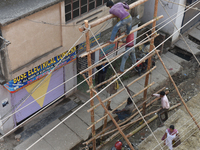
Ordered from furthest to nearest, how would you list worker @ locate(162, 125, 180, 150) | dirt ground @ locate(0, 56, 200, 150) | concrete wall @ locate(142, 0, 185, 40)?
concrete wall @ locate(142, 0, 185, 40) < dirt ground @ locate(0, 56, 200, 150) < worker @ locate(162, 125, 180, 150)

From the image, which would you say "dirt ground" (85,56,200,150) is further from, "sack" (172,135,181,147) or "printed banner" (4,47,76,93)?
"printed banner" (4,47,76,93)

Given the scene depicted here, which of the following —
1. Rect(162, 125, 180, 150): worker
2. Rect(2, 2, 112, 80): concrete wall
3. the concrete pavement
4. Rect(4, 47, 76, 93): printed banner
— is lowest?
the concrete pavement

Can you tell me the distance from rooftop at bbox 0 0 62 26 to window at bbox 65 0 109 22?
37.7 inches

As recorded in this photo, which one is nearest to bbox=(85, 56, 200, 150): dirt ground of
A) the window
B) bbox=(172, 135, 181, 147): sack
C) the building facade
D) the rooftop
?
bbox=(172, 135, 181, 147): sack

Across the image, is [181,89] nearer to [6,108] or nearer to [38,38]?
[38,38]

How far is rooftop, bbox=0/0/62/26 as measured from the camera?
8.98 metres

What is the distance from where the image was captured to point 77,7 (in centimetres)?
1135

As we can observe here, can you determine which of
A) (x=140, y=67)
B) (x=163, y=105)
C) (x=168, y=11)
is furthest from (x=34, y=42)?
(x=168, y=11)

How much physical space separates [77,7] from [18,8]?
8.66 ft

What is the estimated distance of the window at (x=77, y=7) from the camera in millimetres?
11031

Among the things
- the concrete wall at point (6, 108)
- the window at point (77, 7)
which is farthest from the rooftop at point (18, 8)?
the concrete wall at point (6, 108)

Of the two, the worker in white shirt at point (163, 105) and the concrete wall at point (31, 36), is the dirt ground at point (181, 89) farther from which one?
the concrete wall at point (31, 36)

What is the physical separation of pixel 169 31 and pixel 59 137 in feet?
30.2

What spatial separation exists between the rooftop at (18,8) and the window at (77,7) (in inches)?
37.7
